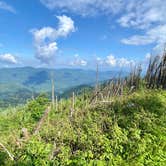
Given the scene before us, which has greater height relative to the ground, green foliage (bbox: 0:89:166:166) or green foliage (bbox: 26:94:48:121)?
green foliage (bbox: 0:89:166:166)

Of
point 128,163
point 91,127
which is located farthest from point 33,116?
point 128,163

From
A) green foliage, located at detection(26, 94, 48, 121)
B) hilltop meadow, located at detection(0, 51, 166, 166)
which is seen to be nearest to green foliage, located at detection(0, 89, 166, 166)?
hilltop meadow, located at detection(0, 51, 166, 166)

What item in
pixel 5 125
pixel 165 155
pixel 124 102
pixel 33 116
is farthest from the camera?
pixel 33 116

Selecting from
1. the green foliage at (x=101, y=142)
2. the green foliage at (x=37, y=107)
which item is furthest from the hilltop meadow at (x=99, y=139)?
the green foliage at (x=37, y=107)

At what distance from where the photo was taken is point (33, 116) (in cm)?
1581

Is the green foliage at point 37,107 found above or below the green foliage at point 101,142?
below

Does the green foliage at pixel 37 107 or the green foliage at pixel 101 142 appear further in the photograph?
the green foliage at pixel 37 107

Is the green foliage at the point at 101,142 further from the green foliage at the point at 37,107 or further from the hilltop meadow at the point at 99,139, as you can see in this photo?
the green foliage at the point at 37,107

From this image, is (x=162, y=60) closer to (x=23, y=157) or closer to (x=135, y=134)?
(x=135, y=134)

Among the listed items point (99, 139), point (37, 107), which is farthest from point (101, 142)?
point (37, 107)

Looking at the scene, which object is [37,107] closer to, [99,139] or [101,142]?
[99,139]

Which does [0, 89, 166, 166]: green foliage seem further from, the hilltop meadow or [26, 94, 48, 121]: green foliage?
[26, 94, 48, 121]: green foliage

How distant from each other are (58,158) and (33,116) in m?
8.29

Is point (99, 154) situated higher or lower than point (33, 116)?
higher
